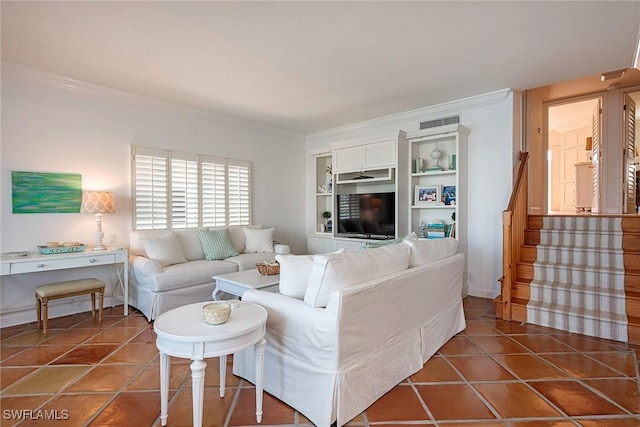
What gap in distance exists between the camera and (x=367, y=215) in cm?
493

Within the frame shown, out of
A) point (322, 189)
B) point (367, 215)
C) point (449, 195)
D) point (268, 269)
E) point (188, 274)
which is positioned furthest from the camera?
point (322, 189)

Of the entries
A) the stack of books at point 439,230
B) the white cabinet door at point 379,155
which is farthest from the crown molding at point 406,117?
the stack of books at point 439,230

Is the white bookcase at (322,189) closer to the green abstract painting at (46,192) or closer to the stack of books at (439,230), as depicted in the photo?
the stack of books at (439,230)

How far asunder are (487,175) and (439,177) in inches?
25.4

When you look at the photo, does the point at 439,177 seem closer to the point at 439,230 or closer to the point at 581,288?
the point at 439,230

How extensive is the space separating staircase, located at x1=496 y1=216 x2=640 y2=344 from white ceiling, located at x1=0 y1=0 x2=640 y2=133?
179 centimetres

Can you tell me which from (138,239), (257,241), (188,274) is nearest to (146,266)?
(188,274)

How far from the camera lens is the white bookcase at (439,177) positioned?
4133 mm

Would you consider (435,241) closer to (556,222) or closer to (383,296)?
(383,296)

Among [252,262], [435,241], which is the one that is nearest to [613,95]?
[435,241]

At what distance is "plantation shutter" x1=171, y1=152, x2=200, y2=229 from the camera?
14.5ft

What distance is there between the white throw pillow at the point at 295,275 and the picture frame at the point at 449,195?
2.90 metres

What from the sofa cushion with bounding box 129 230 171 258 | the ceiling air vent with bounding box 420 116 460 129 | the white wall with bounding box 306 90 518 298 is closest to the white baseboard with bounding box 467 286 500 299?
the white wall with bounding box 306 90 518 298

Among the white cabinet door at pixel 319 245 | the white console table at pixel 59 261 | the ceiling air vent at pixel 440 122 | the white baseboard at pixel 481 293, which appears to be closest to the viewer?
the white console table at pixel 59 261
